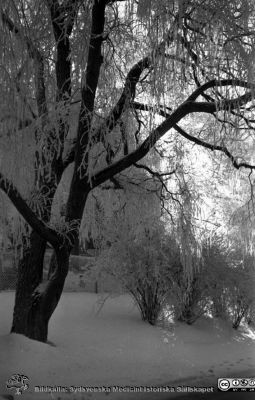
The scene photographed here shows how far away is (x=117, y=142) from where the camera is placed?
7816 millimetres

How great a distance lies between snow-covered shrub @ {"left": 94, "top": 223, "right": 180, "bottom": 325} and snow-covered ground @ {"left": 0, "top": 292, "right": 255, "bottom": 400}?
505 mm

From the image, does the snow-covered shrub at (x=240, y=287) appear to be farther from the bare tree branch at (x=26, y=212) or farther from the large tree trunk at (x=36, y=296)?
the bare tree branch at (x=26, y=212)

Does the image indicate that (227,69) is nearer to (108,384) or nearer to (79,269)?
(108,384)

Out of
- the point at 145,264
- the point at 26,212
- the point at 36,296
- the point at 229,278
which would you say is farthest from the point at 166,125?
the point at 229,278

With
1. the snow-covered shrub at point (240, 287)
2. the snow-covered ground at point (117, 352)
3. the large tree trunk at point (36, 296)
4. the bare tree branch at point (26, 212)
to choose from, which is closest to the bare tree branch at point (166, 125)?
the bare tree branch at point (26, 212)

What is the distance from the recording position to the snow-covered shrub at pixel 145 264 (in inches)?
406

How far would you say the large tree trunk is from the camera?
6.97m

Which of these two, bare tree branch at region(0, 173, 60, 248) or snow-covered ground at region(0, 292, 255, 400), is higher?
bare tree branch at region(0, 173, 60, 248)

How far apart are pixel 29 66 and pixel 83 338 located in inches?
206

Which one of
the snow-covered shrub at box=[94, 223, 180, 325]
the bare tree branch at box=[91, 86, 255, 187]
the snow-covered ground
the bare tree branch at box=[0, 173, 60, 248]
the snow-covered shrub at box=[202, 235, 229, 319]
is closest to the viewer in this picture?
the bare tree branch at box=[0, 173, 60, 248]

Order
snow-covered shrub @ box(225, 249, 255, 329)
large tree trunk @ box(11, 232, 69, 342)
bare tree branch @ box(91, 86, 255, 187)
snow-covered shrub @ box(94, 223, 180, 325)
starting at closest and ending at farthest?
bare tree branch @ box(91, 86, 255, 187), large tree trunk @ box(11, 232, 69, 342), snow-covered shrub @ box(94, 223, 180, 325), snow-covered shrub @ box(225, 249, 255, 329)

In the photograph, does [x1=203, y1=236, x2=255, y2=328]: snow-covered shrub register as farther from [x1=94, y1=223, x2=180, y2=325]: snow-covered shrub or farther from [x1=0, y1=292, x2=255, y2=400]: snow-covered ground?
[x1=94, y1=223, x2=180, y2=325]: snow-covered shrub

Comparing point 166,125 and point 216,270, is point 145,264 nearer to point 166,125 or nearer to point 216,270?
point 216,270

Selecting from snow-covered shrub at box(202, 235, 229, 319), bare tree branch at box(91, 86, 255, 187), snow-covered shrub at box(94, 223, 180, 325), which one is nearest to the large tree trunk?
bare tree branch at box(91, 86, 255, 187)
